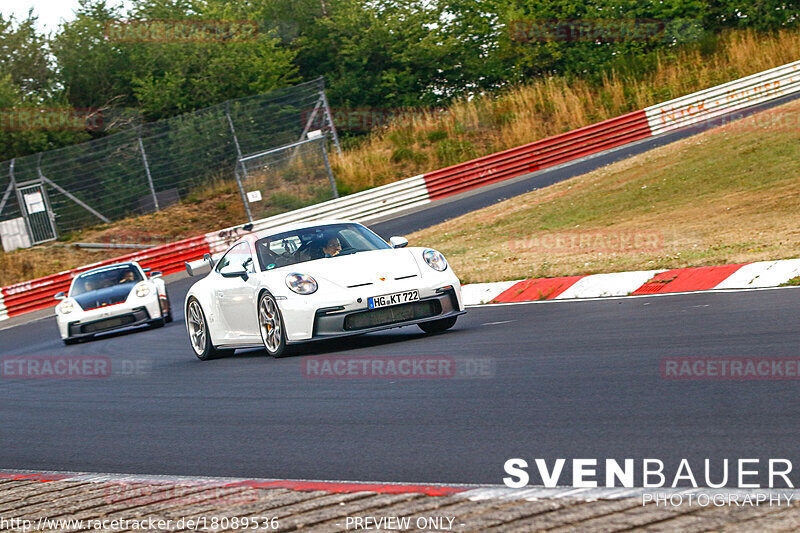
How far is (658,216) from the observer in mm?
18469

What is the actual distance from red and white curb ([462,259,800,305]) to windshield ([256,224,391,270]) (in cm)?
270

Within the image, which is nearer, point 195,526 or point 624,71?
point 195,526

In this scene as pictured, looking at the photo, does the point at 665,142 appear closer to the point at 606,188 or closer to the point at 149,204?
the point at 606,188

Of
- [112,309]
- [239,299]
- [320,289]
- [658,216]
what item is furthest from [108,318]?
[658,216]

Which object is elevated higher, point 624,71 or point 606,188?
point 624,71

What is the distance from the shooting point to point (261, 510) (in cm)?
413

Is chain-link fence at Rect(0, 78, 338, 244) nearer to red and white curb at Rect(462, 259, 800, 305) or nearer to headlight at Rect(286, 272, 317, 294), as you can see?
red and white curb at Rect(462, 259, 800, 305)

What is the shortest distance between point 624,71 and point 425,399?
33685 mm

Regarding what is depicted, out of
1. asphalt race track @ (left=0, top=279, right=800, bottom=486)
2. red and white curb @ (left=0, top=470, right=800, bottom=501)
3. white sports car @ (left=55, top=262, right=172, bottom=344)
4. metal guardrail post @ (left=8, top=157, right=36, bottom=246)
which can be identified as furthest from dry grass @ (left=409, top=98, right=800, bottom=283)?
metal guardrail post @ (left=8, top=157, right=36, bottom=246)

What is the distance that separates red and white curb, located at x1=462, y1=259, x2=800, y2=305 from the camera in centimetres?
1057

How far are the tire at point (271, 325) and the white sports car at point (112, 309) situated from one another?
7.16 metres

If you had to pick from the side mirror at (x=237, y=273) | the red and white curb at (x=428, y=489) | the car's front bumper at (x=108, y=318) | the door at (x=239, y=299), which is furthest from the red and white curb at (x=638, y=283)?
the red and white curb at (x=428, y=489)

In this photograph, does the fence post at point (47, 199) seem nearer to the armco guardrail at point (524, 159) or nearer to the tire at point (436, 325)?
the armco guardrail at point (524, 159)

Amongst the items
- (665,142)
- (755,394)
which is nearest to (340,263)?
(755,394)
